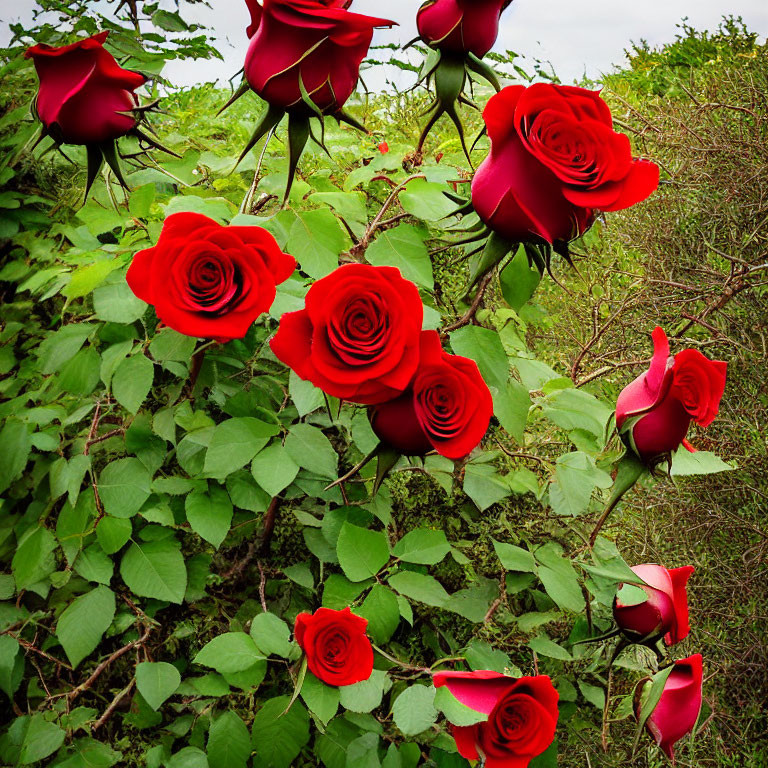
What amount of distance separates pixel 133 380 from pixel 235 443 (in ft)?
0.45

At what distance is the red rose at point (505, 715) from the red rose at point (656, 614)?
159 mm

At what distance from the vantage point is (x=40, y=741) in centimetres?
85

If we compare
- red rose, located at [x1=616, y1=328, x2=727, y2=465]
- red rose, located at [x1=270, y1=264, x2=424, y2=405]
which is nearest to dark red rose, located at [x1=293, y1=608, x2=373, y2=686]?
red rose, located at [x1=270, y1=264, x2=424, y2=405]

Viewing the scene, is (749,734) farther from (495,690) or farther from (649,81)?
(649,81)

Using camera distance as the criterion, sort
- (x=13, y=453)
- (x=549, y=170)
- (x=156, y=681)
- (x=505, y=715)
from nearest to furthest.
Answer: (x=549, y=170)
(x=505, y=715)
(x=156, y=681)
(x=13, y=453)

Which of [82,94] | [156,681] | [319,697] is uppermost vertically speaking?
[82,94]

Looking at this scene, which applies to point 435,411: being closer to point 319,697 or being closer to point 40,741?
point 319,697

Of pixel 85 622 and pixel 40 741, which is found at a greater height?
pixel 85 622

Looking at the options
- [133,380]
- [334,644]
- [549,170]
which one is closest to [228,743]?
[334,644]

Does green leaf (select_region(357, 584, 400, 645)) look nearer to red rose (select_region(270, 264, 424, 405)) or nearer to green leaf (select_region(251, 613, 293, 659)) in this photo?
green leaf (select_region(251, 613, 293, 659))

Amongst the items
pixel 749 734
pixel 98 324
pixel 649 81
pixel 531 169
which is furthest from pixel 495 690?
pixel 649 81

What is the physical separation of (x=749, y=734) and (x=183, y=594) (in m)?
1.66

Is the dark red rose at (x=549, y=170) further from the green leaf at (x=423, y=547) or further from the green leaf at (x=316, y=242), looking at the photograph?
the green leaf at (x=423, y=547)

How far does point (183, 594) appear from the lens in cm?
85
